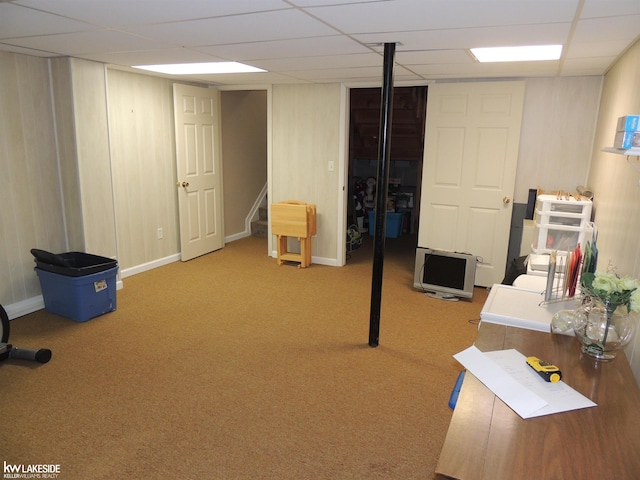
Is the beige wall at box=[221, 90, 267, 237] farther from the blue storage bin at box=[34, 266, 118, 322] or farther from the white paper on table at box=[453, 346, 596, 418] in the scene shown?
the white paper on table at box=[453, 346, 596, 418]

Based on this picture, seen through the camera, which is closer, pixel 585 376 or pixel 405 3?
pixel 585 376

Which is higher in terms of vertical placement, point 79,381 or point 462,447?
point 462,447

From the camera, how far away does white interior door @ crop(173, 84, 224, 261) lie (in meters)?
5.13

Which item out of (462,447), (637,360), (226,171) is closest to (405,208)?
(226,171)

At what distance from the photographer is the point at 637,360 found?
1.74 meters

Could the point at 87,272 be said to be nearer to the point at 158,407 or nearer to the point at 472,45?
the point at 158,407

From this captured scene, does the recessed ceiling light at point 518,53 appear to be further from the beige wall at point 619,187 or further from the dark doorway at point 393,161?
the dark doorway at point 393,161

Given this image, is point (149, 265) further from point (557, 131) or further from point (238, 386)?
point (557, 131)

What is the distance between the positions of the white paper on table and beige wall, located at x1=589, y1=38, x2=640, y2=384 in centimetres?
49

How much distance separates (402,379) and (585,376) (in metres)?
1.43

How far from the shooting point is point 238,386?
2.78 metres

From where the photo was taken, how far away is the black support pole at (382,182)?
9.49ft

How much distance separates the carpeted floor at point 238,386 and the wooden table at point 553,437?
92 centimetres

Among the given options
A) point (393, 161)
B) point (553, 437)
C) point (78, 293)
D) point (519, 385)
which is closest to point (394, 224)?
point (393, 161)
